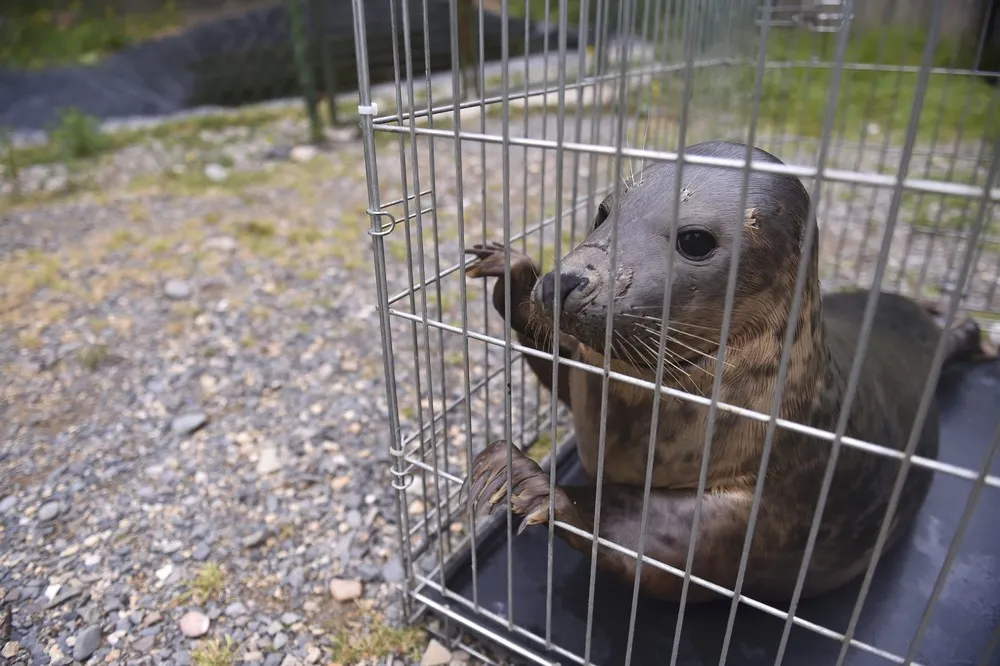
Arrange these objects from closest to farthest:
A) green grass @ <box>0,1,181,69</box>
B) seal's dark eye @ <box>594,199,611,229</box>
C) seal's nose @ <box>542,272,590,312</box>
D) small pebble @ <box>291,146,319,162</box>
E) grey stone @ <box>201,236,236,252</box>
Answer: seal's nose @ <box>542,272,590,312</box>, seal's dark eye @ <box>594,199,611,229</box>, grey stone @ <box>201,236,236,252</box>, small pebble @ <box>291,146,319,162</box>, green grass @ <box>0,1,181,69</box>

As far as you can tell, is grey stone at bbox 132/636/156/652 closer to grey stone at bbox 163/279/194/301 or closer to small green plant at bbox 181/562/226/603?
small green plant at bbox 181/562/226/603

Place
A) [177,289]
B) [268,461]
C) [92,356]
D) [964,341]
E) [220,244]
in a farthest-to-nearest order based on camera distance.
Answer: [220,244] → [177,289] → [92,356] → [964,341] → [268,461]

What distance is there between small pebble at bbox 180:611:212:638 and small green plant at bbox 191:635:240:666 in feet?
0.15

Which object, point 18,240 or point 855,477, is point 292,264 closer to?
point 18,240

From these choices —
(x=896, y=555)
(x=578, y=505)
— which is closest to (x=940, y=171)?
(x=896, y=555)

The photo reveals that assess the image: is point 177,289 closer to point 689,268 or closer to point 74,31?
point 689,268

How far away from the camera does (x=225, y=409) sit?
9.36 ft

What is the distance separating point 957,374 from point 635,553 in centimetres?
212

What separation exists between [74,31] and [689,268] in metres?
9.78

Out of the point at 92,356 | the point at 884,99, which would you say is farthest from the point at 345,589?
the point at 884,99

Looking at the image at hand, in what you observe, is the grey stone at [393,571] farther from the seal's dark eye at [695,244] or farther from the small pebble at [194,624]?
the seal's dark eye at [695,244]

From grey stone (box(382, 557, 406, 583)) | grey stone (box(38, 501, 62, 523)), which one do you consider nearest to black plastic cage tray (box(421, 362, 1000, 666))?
grey stone (box(382, 557, 406, 583))

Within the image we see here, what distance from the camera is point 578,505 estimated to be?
1513 mm

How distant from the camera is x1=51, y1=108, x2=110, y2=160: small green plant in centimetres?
597
